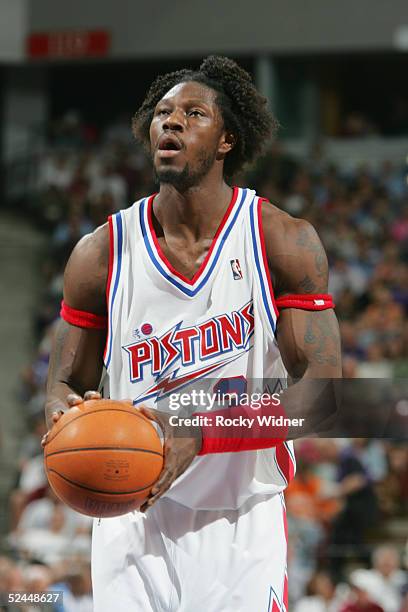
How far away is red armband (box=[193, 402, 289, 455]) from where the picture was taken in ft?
11.0

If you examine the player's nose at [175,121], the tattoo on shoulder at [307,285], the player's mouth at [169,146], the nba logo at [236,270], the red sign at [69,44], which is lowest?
the tattoo on shoulder at [307,285]

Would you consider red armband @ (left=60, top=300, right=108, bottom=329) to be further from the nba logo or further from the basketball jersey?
the nba logo

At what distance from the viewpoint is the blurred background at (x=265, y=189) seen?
313 inches

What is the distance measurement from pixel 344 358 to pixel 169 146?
6.61 meters

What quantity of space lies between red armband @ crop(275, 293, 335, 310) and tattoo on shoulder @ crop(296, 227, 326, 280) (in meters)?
0.07

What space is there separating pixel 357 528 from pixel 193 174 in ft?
17.4

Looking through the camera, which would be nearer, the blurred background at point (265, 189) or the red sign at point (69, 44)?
the blurred background at point (265, 189)

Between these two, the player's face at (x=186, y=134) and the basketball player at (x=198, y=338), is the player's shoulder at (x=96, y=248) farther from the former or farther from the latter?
the player's face at (x=186, y=134)

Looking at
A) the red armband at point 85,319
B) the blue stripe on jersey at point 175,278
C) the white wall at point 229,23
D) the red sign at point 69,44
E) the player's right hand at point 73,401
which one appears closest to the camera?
the player's right hand at point 73,401

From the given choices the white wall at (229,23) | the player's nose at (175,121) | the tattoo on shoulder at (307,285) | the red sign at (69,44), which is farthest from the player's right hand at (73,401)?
the red sign at (69,44)

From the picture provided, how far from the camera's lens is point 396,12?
15.9 metres

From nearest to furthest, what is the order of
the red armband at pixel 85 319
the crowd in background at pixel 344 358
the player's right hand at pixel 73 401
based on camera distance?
the player's right hand at pixel 73 401 < the red armband at pixel 85 319 < the crowd in background at pixel 344 358

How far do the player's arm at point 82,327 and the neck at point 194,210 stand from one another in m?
0.23

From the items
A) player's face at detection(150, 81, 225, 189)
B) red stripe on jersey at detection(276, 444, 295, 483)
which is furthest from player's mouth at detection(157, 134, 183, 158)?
red stripe on jersey at detection(276, 444, 295, 483)
